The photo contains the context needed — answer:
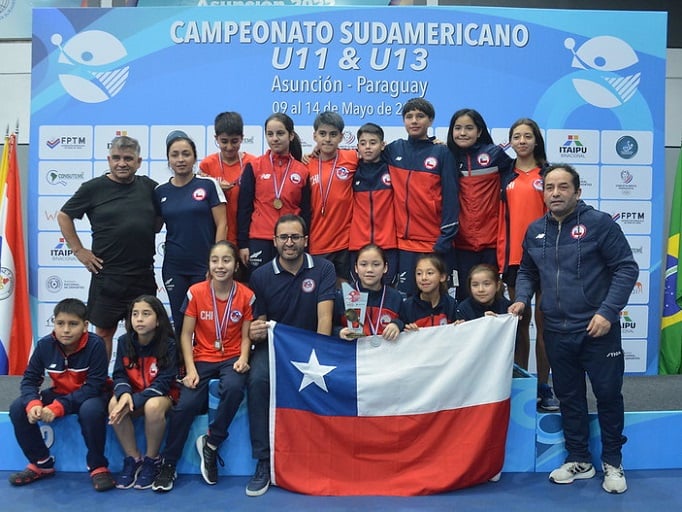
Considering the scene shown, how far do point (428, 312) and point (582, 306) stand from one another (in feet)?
2.59

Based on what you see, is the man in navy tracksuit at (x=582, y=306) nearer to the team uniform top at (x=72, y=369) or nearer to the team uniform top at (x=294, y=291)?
the team uniform top at (x=294, y=291)

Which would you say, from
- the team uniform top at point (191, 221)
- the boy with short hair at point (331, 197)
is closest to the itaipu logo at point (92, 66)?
the team uniform top at point (191, 221)

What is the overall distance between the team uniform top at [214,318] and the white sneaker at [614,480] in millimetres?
1965

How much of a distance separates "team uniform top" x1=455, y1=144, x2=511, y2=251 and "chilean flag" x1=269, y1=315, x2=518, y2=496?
0.72m

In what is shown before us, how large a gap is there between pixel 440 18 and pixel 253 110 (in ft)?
5.62

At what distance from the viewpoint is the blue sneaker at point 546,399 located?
383cm

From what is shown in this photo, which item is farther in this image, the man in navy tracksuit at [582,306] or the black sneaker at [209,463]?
the black sneaker at [209,463]

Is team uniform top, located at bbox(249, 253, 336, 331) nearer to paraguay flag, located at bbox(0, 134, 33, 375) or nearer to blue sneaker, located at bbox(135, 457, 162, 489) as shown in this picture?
blue sneaker, located at bbox(135, 457, 162, 489)

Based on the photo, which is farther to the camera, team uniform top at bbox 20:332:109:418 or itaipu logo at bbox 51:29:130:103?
itaipu logo at bbox 51:29:130:103

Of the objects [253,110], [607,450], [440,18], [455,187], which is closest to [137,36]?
[253,110]

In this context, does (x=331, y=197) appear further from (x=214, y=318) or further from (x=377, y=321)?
(x=214, y=318)

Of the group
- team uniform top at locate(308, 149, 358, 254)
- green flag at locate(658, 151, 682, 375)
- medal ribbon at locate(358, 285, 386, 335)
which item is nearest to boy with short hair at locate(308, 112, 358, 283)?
team uniform top at locate(308, 149, 358, 254)

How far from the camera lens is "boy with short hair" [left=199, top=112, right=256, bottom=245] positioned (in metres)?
3.98

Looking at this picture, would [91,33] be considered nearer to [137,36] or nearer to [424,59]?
[137,36]
